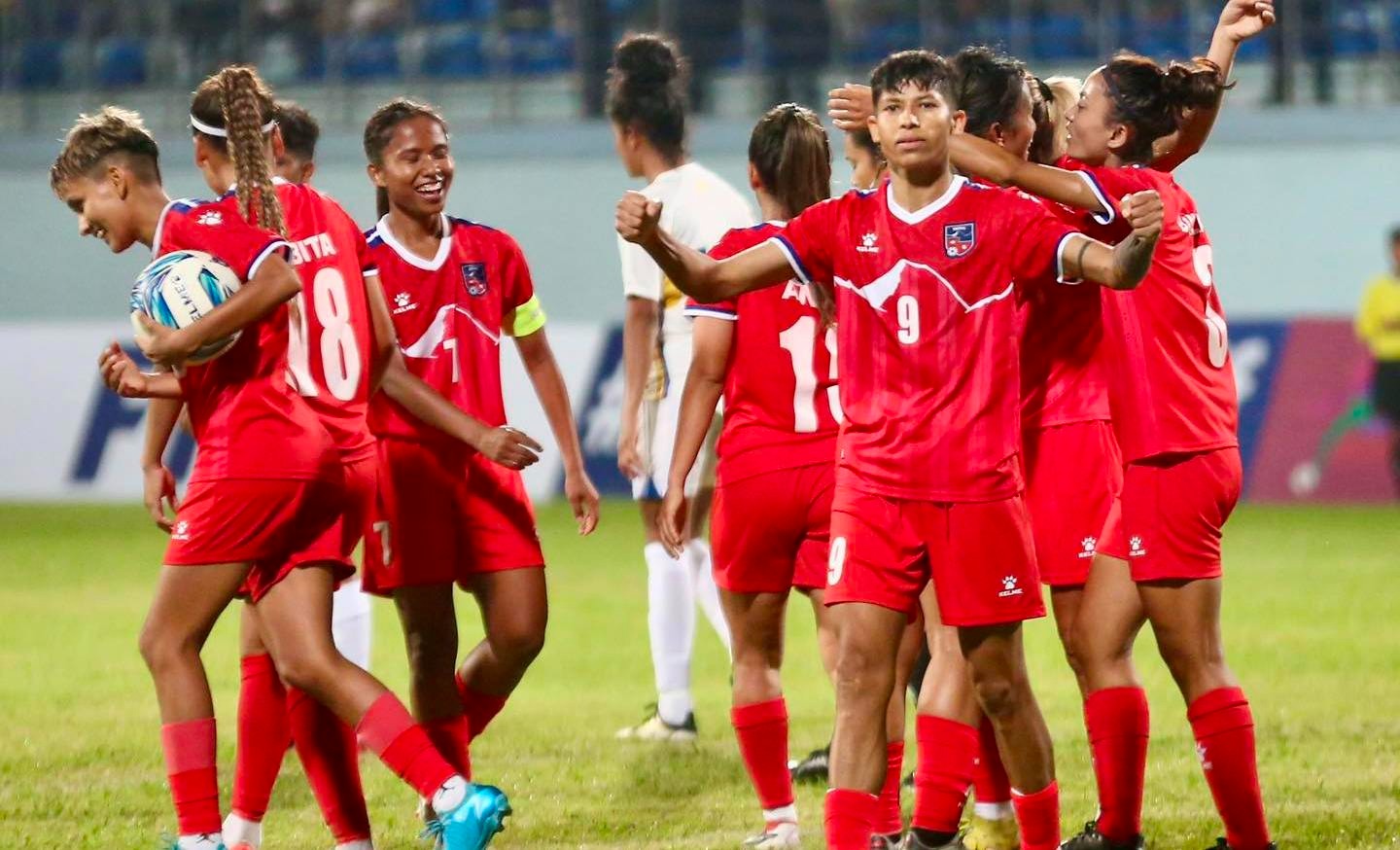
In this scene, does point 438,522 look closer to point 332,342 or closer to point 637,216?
point 332,342

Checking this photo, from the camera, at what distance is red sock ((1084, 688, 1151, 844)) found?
16.9 ft

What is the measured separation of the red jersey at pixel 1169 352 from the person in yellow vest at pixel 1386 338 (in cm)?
1217

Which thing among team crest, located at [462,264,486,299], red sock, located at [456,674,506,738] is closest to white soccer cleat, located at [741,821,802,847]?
red sock, located at [456,674,506,738]

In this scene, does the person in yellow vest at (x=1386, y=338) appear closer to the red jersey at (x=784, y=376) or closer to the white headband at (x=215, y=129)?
the red jersey at (x=784, y=376)

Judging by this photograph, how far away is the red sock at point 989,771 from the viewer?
5316 millimetres

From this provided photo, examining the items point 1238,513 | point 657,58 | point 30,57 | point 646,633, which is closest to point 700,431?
point 657,58

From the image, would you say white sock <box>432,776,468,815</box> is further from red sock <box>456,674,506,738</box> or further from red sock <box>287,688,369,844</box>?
red sock <box>456,674,506,738</box>

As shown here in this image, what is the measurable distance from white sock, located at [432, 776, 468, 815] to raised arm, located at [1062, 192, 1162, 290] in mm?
1851

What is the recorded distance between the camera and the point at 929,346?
4.59m

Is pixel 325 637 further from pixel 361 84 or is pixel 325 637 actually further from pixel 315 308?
pixel 361 84

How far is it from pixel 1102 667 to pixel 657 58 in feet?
10.7

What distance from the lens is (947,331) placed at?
4.59 meters

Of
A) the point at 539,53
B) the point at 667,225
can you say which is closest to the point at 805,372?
the point at 667,225

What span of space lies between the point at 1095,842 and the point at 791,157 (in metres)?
2.02
